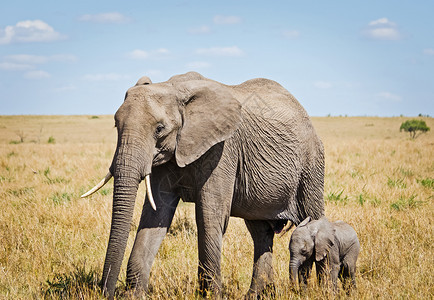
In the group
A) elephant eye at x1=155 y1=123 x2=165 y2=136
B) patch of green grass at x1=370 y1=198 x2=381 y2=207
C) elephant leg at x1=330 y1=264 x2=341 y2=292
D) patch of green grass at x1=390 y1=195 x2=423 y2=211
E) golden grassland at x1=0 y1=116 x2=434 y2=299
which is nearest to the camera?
elephant eye at x1=155 y1=123 x2=165 y2=136

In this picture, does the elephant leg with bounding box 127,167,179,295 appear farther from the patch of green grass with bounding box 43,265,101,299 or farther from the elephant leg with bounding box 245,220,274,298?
the elephant leg with bounding box 245,220,274,298

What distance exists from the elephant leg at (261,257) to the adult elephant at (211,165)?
0.01m

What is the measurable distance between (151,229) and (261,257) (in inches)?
57.2

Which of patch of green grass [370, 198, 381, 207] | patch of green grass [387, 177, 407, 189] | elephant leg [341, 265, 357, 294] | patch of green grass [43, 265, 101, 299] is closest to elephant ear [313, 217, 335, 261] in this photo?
elephant leg [341, 265, 357, 294]

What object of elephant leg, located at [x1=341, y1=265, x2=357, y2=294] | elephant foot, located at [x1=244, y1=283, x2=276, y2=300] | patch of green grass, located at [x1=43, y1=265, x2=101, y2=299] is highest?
elephant leg, located at [x1=341, y1=265, x2=357, y2=294]

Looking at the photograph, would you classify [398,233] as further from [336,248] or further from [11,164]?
[11,164]

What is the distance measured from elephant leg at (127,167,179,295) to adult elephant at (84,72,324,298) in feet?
0.03

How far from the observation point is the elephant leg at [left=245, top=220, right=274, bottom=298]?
5.20m

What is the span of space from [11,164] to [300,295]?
1151cm

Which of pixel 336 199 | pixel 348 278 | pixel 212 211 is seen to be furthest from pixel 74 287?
pixel 336 199

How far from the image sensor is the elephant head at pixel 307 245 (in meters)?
4.41

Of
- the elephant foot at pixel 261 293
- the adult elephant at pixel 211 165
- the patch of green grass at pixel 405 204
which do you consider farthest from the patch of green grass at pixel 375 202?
the elephant foot at pixel 261 293

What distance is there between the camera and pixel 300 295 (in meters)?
4.73

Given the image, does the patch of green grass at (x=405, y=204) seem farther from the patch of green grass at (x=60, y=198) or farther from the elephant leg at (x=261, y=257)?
the patch of green grass at (x=60, y=198)
